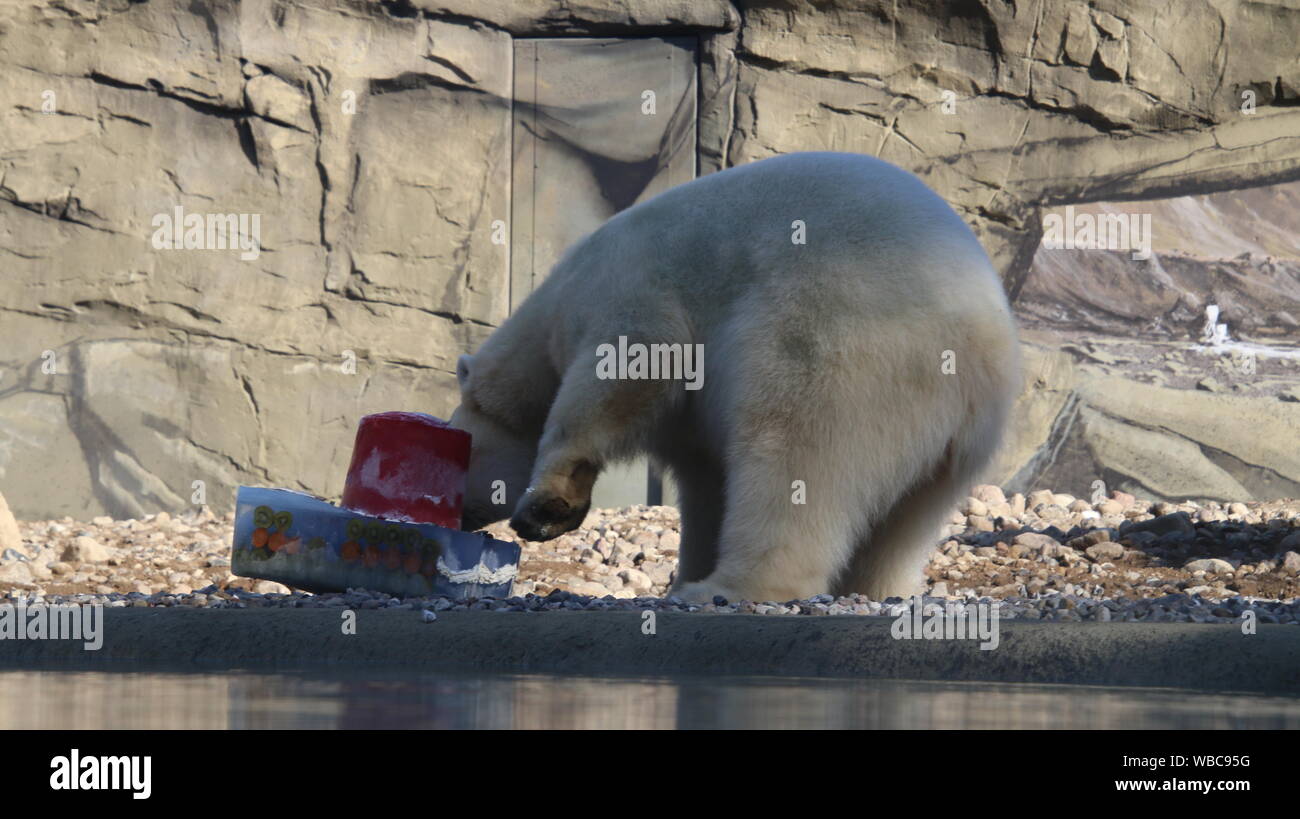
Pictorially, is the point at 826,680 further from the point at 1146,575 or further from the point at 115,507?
the point at 115,507

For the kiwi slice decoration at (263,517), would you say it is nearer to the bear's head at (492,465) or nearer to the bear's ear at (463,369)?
the bear's head at (492,465)

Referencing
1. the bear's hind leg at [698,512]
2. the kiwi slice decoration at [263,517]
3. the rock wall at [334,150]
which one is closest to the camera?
the kiwi slice decoration at [263,517]

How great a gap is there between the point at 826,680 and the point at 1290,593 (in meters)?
3.09

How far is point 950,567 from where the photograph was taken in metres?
6.61

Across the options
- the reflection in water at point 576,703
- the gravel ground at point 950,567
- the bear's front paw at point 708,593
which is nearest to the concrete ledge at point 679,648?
the reflection in water at point 576,703

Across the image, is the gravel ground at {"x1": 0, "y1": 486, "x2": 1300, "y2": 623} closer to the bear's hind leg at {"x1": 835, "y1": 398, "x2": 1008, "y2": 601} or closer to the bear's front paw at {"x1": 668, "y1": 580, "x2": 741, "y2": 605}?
the bear's front paw at {"x1": 668, "y1": 580, "x2": 741, "y2": 605}

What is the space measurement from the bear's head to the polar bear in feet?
1.29

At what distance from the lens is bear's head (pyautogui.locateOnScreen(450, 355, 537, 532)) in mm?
5340

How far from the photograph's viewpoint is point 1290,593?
5.63 m

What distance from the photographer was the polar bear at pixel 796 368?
422 cm

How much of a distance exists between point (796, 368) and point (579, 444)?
75 centimetres

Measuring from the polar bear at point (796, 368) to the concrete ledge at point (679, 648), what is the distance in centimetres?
77

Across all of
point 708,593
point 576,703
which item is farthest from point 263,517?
point 576,703
